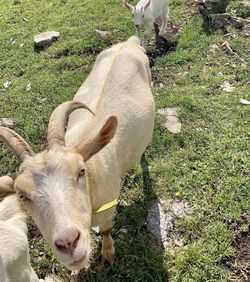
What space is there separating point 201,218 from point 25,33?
8.34m

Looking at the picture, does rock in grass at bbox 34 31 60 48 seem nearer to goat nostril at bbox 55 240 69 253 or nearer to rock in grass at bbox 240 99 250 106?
rock in grass at bbox 240 99 250 106

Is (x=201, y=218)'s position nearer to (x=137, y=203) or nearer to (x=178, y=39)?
(x=137, y=203)

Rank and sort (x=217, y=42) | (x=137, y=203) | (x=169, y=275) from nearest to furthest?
(x=169, y=275)
(x=137, y=203)
(x=217, y=42)

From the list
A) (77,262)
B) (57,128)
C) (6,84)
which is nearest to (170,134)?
(57,128)

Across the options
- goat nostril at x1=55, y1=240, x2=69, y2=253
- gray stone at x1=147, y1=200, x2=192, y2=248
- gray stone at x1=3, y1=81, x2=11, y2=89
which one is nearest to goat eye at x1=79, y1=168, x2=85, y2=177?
goat nostril at x1=55, y1=240, x2=69, y2=253

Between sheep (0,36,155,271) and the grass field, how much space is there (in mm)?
710

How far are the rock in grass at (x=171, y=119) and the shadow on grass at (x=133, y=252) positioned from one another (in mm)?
1577

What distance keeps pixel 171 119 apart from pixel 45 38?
5.12 m

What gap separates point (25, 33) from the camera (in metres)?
12.0

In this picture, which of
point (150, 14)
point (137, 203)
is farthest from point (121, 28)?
point (137, 203)

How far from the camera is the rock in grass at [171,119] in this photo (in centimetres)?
Result: 737

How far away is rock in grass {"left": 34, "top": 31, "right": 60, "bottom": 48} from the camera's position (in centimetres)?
1114

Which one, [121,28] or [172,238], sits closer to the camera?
[172,238]

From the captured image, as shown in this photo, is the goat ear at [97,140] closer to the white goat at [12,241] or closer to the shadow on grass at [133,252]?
the white goat at [12,241]
